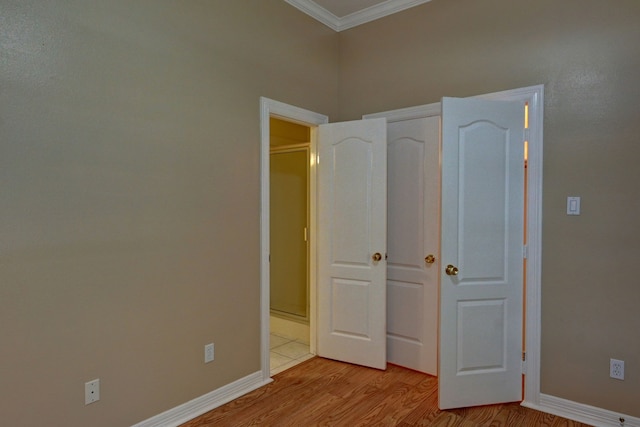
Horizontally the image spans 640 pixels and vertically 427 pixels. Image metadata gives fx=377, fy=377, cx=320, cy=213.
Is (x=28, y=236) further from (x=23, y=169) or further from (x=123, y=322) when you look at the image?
(x=123, y=322)

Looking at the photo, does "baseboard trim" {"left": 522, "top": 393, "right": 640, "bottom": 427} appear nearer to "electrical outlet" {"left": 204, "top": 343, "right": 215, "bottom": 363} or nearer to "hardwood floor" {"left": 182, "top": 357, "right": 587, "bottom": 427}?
"hardwood floor" {"left": 182, "top": 357, "right": 587, "bottom": 427}

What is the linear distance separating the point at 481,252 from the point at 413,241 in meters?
0.65

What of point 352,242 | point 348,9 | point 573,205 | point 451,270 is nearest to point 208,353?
point 352,242

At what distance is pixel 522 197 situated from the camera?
8.45 feet

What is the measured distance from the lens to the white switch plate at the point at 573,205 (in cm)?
242

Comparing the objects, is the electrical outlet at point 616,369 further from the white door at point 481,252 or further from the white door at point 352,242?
the white door at point 352,242

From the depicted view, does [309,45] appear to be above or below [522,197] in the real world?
above

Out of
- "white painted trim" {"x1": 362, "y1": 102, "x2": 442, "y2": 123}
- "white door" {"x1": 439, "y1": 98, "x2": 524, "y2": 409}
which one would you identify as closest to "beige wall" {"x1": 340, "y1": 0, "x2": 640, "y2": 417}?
"white door" {"x1": 439, "y1": 98, "x2": 524, "y2": 409}

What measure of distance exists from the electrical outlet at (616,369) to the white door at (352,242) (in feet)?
4.87

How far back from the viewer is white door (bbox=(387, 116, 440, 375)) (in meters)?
3.01

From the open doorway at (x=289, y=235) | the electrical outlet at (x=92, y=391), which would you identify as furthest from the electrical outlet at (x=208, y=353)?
the open doorway at (x=289, y=235)

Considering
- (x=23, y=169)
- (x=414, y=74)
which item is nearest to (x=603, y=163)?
(x=414, y=74)

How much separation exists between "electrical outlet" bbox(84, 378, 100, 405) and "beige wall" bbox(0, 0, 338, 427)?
1.2 inches

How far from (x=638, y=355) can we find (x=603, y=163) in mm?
1177
